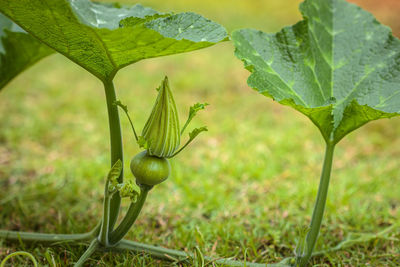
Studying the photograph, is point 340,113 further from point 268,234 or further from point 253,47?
point 268,234

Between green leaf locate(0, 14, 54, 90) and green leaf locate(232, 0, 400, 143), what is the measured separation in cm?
66

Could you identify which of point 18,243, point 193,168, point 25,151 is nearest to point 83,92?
point 25,151

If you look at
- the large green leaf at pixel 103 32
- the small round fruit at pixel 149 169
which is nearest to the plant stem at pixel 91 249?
the small round fruit at pixel 149 169

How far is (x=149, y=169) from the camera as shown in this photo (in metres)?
1.00

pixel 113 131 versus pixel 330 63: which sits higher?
pixel 330 63

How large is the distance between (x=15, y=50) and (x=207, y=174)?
1.11 m

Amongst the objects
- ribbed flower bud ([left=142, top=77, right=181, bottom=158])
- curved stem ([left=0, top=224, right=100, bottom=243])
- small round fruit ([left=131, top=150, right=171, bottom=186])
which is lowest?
curved stem ([left=0, top=224, right=100, bottom=243])

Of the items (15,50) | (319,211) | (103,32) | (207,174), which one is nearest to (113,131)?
(103,32)

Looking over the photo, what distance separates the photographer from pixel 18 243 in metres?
1.28

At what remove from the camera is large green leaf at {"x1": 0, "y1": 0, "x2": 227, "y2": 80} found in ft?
2.94

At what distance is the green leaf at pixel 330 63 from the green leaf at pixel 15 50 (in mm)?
656

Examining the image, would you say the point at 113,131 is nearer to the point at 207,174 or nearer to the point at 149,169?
the point at 149,169

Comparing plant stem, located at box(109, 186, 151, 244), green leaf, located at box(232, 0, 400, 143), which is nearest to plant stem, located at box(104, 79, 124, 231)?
plant stem, located at box(109, 186, 151, 244)

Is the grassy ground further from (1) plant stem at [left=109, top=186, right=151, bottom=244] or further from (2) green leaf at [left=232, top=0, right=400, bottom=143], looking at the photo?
(2) green leaf at [left=232, top=0, right=400, bottom=143]
